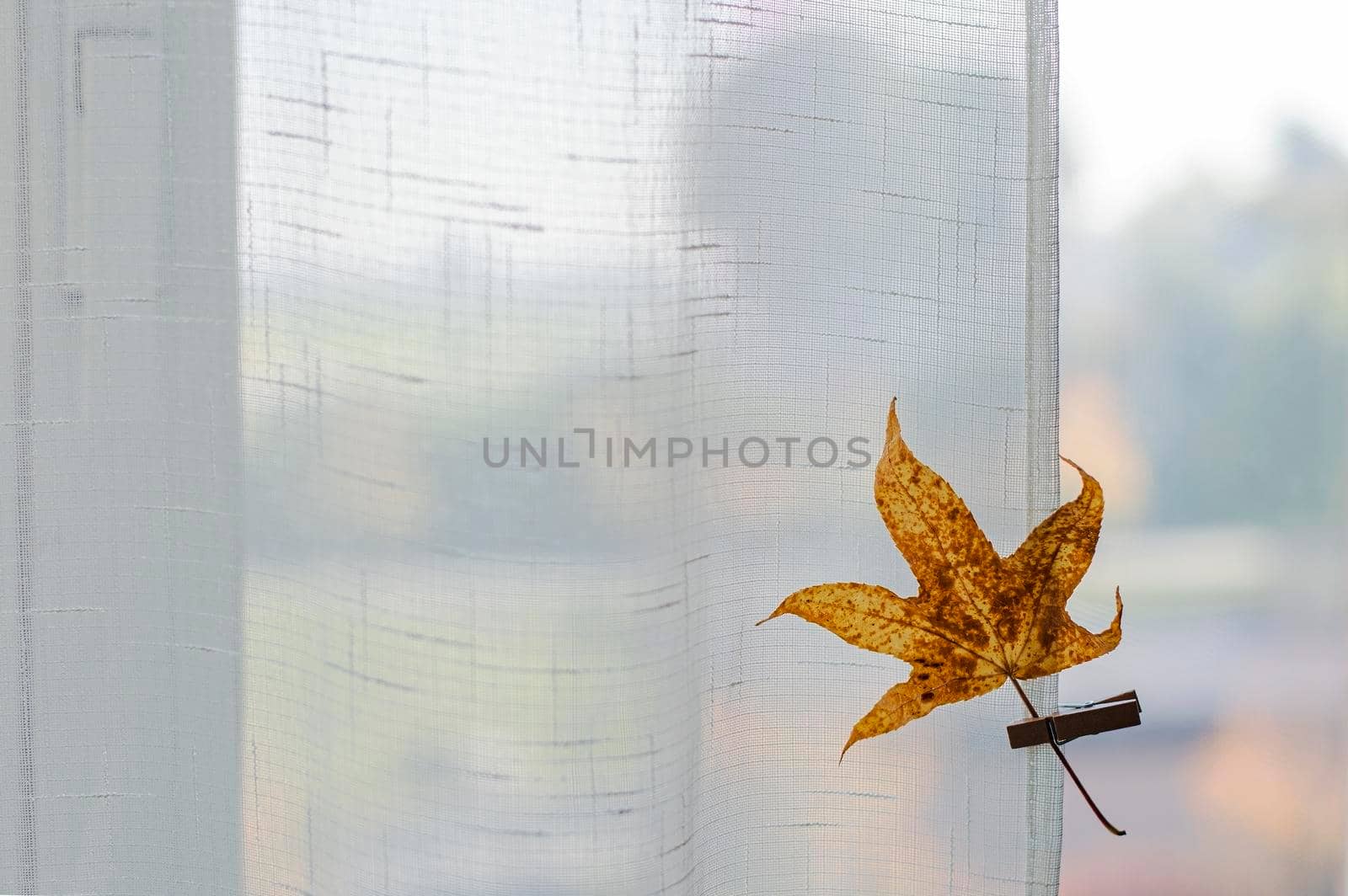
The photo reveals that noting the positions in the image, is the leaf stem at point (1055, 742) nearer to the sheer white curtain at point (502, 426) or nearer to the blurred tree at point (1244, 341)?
the sheer white curtain at point (502, 426)

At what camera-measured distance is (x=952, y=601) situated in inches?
23.5

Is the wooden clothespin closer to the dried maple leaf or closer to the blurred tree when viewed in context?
the dried maple leaf

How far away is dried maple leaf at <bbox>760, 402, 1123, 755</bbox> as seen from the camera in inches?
23.2

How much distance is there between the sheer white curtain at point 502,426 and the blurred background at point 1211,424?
0.06 meters

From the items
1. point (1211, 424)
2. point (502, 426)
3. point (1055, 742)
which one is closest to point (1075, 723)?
point (1055, 742)

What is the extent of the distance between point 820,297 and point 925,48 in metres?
0.17

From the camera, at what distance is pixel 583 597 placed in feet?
1.88

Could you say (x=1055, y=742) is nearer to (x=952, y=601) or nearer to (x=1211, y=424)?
(x=952, y=601)

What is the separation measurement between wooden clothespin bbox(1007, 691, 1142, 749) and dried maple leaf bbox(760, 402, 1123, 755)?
0.04 ft

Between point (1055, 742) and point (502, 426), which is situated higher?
point (502, 426)

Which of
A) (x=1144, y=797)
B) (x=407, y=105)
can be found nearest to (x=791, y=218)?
(x=407, y=105)

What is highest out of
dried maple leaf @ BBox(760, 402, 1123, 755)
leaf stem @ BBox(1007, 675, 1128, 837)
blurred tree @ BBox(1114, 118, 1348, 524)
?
blurred tree @ BBox(1114, 118, 1348, 524)

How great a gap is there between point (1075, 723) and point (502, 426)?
1.31ft

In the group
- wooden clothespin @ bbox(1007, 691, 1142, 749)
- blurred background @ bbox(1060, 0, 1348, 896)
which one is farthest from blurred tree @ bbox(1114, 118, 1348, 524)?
wooden clothespin @ bbox(1007, 691, 1142, 749)
